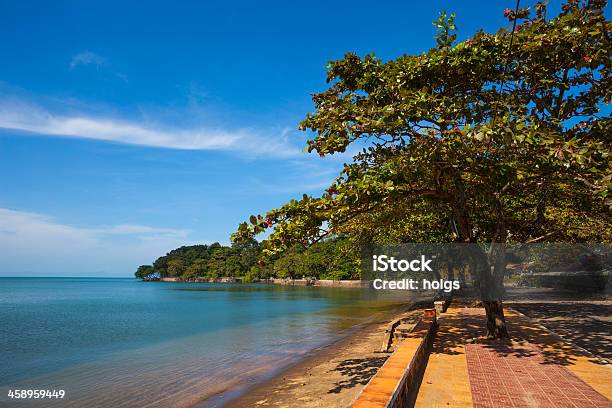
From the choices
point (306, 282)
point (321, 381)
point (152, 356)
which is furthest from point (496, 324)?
point (306, 282)

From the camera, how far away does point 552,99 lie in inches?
411

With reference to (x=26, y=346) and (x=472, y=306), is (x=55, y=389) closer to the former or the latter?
(x=26, y=346)

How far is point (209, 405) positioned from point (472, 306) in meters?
16.5

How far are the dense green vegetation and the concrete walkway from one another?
41792mm

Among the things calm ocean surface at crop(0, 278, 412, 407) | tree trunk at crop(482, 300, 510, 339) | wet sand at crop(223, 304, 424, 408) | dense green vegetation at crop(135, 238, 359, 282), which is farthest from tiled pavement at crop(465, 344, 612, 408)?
dense green vegetation at crop(135, 238, 359, 282)

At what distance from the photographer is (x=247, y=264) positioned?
134125 millimetres

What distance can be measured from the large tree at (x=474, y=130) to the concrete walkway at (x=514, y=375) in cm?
150

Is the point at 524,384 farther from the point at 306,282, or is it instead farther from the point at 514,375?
the point at 306,282

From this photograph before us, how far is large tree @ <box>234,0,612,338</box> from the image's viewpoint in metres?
7.30

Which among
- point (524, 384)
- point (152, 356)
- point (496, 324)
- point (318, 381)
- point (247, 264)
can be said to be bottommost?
point (152, 356)

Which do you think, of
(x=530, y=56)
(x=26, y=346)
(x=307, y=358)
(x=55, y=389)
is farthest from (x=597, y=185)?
(x=26, y=346)

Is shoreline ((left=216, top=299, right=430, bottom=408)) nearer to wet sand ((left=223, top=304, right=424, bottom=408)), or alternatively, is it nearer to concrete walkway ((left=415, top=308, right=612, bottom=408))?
wet sand ((left=223, top=304, right=424, bottom=408))

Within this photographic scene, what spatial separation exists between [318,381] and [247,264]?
12498 cm

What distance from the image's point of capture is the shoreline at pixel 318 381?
9.80 m
